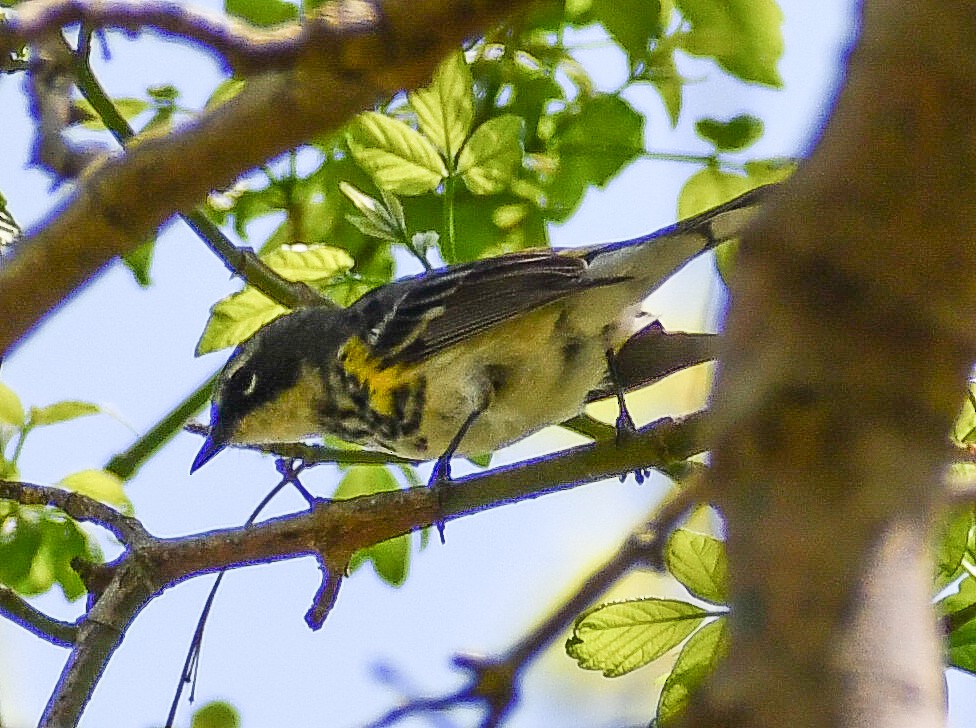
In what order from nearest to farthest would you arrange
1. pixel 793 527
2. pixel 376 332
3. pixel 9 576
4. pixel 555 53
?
pixel 793 527 < pixel 9 576 < pixel 555 53 < pixel 376 332

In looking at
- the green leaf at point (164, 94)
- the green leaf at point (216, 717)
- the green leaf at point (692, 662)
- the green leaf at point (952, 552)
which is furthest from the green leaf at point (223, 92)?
the green leaf at point (952, 552)

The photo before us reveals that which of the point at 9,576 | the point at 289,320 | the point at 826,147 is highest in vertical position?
the point at 289,320

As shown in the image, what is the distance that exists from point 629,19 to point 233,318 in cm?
A: 75

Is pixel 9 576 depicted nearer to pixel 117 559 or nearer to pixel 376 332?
pixel 117 559

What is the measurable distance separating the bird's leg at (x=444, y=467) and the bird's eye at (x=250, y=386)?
492 mm

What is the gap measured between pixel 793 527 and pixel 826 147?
116 millimetres

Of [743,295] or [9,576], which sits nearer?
[743,295]

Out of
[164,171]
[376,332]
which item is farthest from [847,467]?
[376,332]

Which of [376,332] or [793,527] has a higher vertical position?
[376,332]

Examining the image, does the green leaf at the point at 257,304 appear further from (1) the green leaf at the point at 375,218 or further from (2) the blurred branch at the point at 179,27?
(2) the blurred branch at the point at 179,27

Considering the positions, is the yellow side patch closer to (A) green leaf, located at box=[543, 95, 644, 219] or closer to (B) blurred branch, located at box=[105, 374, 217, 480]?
(B) blurred branch, located at box=[105, 374, 217, 480]

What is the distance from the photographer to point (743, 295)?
1.17 ft

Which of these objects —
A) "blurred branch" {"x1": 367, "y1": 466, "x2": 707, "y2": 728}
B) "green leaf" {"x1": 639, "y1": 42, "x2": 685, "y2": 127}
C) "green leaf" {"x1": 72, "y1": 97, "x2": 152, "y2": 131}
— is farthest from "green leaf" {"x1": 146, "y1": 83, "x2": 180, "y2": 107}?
"blurred branch" {"x1": 367, "y1": 466, "x2": 707, "y2": 728}

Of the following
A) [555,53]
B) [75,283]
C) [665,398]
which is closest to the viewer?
[75,283]
